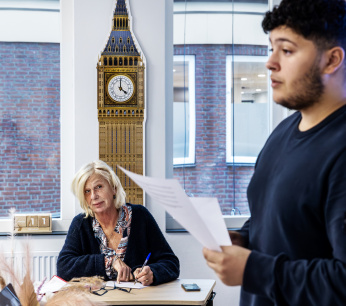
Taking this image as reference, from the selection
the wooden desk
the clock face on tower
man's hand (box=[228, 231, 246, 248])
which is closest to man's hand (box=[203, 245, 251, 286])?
man's hand (box=[228, 231, 246, 248])

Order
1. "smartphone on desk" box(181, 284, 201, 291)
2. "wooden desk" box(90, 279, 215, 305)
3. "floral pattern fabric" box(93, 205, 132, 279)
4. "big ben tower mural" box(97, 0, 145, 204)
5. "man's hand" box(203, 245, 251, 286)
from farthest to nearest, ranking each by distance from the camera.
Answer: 1. "big ben tower mural" box(97, 0, 145, 204)
2. "floral pattern fabric" box(93, 205, 132, 279)
3. "smartphone on desk" box(181, 284, 201, 291)
4. "wooden desk" box(90, 279, 215, 305)
5. "man's hand" box(203, 245, 251, 286)

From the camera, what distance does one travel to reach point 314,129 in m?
1.18

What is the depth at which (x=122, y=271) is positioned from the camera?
9.61 ft

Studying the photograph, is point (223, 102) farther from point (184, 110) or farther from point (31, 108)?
point (31, 108)

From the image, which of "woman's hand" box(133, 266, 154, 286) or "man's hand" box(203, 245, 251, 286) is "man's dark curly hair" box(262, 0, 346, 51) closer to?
"man's hand" box(203, 245, 251, 286)

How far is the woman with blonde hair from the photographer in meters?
3.02

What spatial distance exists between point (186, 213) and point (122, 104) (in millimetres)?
2851

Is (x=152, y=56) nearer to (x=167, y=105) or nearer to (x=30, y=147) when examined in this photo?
(x=167, y=105)

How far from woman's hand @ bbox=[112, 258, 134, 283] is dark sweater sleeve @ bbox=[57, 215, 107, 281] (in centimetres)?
8

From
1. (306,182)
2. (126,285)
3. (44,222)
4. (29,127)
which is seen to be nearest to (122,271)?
(126,285)

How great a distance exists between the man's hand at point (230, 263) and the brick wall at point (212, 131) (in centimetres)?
294

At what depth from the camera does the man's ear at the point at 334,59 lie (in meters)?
1.12

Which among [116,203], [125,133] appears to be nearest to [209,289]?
[116,203]

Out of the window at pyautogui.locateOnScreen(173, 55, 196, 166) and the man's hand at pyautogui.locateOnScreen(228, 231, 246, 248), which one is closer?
the man's hand at pyautogui.locateOnScreen(228, 231, 246, 248)
